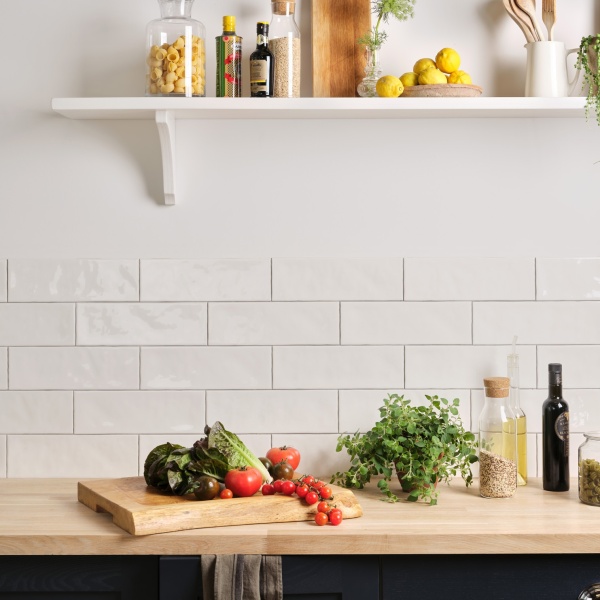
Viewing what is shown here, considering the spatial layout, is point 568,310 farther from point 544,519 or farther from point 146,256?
point 146,256

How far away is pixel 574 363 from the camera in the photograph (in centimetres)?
233

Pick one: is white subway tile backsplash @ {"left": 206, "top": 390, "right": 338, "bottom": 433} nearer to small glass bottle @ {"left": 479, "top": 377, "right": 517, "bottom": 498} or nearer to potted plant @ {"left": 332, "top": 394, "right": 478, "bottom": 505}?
potted plant @ {"left": 332, "top": 394, "right": 478, "bottom": 505}

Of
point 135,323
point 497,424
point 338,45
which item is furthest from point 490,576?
point 338,45

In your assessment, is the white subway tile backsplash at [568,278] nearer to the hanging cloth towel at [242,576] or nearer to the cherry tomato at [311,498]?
the cherry tomato at [311,498]

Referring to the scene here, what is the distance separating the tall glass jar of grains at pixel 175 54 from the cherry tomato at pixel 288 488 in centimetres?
99

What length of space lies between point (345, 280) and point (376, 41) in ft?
2.07

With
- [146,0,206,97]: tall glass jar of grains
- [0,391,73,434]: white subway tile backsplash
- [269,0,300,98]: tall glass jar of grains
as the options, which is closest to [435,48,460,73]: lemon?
[269,0,300,98]: tall glass jar of grains

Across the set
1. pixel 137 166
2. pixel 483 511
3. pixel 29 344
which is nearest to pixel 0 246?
pixel 29 344

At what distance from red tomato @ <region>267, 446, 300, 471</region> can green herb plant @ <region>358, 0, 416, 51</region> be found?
1.06m

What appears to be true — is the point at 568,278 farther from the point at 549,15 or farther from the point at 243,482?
the point at 243,482

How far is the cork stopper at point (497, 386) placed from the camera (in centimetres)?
212

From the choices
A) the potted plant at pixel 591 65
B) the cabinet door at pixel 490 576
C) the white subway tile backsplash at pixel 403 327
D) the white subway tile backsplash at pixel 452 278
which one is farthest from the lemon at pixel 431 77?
the cabinet door at pixel 490 576

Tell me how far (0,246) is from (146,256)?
40 centimetres

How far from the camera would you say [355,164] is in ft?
7.68
